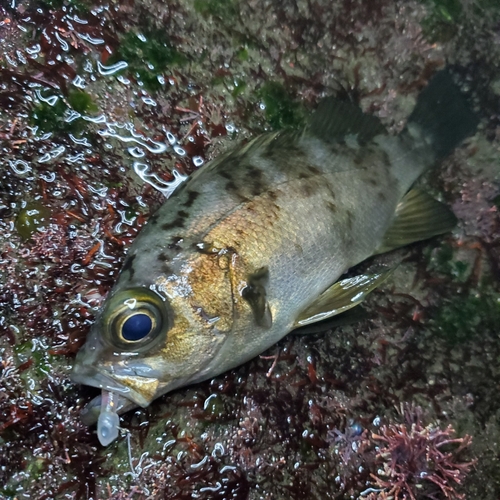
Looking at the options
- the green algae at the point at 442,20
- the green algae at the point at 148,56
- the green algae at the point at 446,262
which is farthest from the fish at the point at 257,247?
the green algae at the point at 148,56

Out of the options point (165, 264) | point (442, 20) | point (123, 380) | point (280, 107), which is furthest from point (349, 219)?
point (442, 20)

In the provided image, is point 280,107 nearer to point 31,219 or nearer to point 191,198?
point 191,198

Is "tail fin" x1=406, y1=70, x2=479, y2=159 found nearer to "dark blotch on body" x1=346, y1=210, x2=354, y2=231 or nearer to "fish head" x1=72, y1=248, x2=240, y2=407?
"dark blotch on body" x1=346, y1=210, x2=354, y2=231

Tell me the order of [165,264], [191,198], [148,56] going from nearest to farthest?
[165,264]
[191,198]
[148,56]

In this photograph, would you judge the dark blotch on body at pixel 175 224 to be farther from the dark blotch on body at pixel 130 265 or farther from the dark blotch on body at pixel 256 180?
the dark blotch on body at pixel 256 180

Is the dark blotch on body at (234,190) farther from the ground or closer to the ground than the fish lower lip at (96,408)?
farther from the ground

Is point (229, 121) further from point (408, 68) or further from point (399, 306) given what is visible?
point (399, 306)
